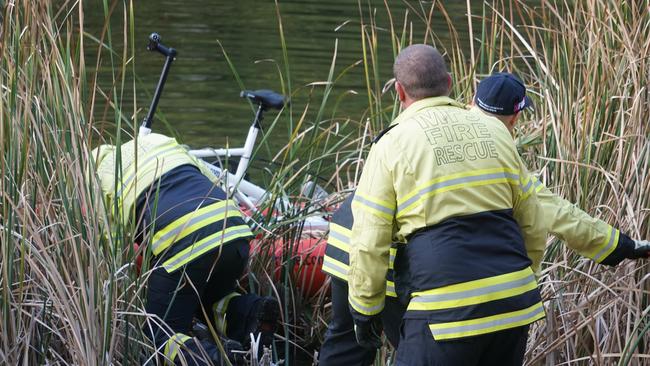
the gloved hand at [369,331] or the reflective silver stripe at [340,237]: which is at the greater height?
the reflective silver stripe at [340,237]

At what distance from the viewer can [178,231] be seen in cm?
455

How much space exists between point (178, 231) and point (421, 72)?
1.33m

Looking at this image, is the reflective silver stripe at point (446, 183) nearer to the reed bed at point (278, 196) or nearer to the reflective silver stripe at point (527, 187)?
the reflective silver stripe at point (527, 187)

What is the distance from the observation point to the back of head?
3785 mm

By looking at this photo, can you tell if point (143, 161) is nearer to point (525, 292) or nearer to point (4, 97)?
point (4, 97)

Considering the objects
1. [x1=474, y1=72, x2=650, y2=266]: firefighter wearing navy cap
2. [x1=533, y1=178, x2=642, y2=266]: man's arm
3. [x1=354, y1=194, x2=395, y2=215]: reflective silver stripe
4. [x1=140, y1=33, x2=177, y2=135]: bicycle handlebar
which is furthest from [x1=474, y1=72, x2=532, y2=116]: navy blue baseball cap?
[x1=140, y1=33, x2=177, y2=135]: bicycle handlebar

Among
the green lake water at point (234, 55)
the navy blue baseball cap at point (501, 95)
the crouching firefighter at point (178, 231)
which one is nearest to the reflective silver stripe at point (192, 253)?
the crouching firefighter at point (178, 231)

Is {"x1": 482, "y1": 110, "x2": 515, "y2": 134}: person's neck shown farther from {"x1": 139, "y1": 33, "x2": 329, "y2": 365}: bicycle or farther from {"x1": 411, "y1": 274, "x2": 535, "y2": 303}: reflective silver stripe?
{"x1": 139, "y1": 33, "x2": 329, "y2": 365}: bicycle

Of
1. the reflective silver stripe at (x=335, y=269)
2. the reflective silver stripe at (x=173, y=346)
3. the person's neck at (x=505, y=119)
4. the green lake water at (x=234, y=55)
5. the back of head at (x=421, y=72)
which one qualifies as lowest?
the green lake water at (x=234, y=55)

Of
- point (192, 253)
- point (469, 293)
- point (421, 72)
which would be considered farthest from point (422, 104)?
point (192, 253)

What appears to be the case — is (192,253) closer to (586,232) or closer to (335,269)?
(335,269)

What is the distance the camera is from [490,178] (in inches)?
143

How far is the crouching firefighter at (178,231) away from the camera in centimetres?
447

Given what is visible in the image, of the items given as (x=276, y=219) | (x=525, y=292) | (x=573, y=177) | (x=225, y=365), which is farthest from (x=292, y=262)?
Answer: (x=525, y=292)
